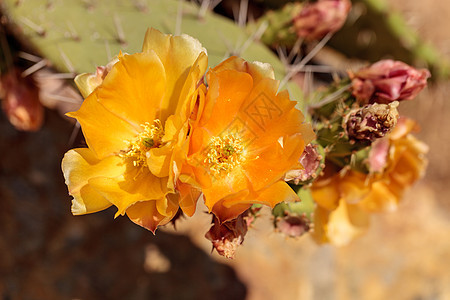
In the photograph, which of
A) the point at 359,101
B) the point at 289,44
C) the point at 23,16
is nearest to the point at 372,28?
the point at 289,44

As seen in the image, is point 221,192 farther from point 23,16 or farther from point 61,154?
point 61,154

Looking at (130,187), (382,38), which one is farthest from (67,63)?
(382,38)

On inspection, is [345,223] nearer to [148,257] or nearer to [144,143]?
[144,143]

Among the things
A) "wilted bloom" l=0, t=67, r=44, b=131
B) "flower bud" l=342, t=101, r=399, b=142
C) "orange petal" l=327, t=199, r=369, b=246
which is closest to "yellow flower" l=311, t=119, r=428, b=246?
"orange petal" l=327, t=199, r=369, b=246

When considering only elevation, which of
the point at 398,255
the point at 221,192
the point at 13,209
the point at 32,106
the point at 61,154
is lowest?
the point at 13,209

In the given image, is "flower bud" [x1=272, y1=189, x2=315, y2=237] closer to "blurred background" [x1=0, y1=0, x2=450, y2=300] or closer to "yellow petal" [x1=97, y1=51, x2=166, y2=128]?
"yellow petal" [x1=97, y1=51, x2=166, y2=128]
